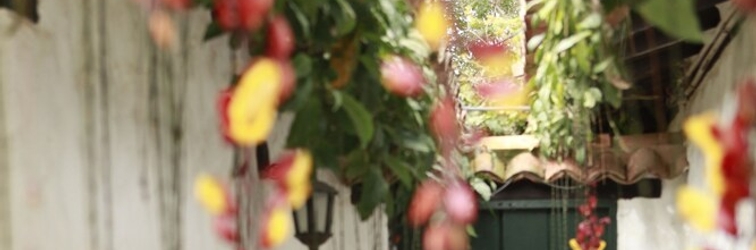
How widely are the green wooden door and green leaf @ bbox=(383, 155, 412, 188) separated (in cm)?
51

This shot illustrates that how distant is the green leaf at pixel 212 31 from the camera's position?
62 cm

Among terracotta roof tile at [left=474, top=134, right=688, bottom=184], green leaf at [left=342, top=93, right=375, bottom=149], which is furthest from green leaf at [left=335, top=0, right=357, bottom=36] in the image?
terracotta roof tile at [left=474, top=134, right=688, bottom=184]

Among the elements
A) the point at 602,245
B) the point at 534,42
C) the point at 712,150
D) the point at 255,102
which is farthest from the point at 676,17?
the point at 602,245

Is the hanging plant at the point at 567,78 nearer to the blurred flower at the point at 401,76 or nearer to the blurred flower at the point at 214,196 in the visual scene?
the blurred flower at the point at 401,76

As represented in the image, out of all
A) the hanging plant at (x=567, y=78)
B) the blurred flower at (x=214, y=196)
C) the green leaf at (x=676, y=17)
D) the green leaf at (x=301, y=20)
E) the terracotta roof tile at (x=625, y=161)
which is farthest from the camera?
the terracotta roof tile at (x=625, y=161)

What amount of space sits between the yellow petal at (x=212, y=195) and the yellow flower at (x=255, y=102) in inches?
1.7

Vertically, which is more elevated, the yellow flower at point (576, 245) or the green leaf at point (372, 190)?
the green leaf at point (372, 190)

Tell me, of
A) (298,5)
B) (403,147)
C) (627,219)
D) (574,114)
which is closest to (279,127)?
(298,5)

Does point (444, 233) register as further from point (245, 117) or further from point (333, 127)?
point (245, 117)

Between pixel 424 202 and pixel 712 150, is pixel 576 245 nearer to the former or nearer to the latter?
pixel 424 202

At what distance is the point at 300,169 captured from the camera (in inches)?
24.4

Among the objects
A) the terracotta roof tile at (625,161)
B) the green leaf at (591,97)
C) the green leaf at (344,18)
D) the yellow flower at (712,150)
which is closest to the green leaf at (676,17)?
the yellow flower at (712,150)

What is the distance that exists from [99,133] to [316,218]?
31 cm

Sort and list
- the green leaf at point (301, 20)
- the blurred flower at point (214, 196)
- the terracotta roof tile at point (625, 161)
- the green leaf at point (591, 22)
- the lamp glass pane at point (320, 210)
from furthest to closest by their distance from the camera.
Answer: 1. the terracotta roof tile at point (625, 161)
2. the lamp glass pane at point (320, 210)
3. the green leaf at point (591, 22)
4. the green leaf at point (301, 20)
5. the blurred flower at point (214, 196)
